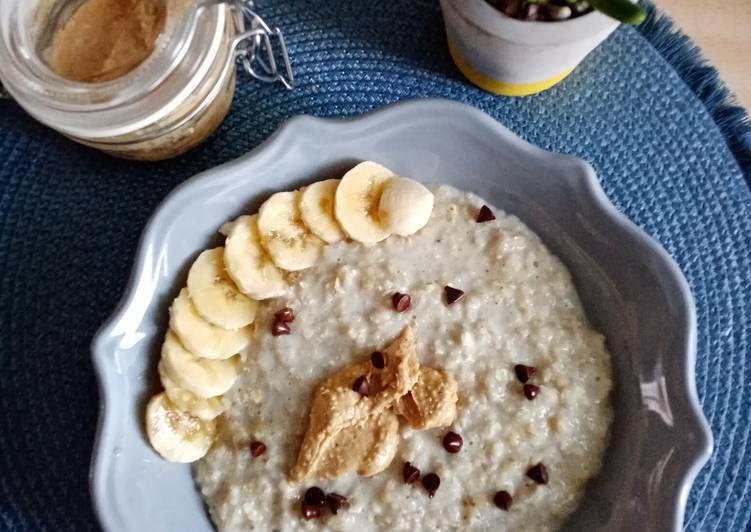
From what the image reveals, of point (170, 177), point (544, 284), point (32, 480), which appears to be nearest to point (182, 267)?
point (170, 177)

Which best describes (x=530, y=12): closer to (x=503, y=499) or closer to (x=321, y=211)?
(x=321, y=211)

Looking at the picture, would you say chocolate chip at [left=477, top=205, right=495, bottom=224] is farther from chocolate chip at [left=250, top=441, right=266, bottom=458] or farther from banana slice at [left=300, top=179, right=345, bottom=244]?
chocolate chip at [left=250, top=441, right=266, bottom=458]

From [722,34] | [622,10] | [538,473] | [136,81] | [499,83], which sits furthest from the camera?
[722,34]

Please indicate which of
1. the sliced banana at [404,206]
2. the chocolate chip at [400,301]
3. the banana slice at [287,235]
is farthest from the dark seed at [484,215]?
the banana slice at [287,235]

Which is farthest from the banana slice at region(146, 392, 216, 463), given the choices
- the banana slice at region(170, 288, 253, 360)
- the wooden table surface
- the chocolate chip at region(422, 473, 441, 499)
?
the wooden table surface

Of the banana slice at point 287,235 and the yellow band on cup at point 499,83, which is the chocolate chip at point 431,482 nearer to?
the banana slice at point 287,235

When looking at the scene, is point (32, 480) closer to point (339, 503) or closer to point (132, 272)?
point (132, 272)

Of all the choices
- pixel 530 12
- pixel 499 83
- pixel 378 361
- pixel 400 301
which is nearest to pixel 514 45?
pixel 530 12
